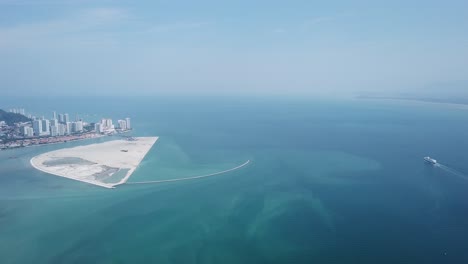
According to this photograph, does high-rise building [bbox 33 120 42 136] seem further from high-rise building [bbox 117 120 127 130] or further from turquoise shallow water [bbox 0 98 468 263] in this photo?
high-rise building [bbox 117 120 127 130]

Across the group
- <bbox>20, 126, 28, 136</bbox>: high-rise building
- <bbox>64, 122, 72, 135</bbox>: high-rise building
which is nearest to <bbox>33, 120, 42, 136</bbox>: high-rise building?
<bbox>20, 126, 28, 136</bbox>: high-rise building

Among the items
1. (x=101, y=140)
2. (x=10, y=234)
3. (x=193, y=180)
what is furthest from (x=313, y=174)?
(x=101, y=140)

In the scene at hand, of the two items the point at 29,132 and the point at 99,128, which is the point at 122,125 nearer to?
the point at 99,128

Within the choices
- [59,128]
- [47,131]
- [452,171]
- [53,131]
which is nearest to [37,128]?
[47,131]

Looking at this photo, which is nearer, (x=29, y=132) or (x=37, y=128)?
(x=29, y=132)

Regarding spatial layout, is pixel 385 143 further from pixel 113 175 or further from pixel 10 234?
pixel 10 234
